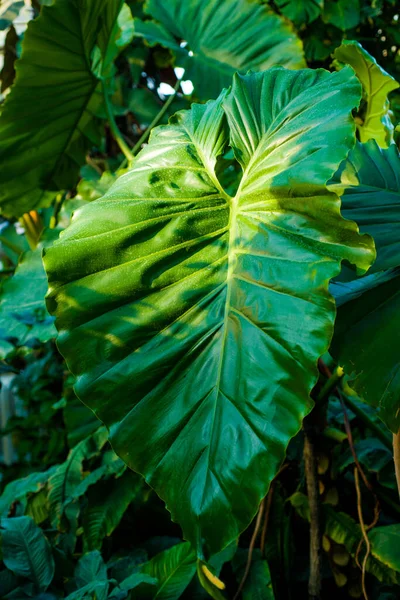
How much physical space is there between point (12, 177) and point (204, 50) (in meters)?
0.72

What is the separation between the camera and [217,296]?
0.60m

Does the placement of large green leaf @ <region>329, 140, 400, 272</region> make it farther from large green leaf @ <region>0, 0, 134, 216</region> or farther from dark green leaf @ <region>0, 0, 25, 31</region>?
dark green leaf @ <region>0, 0, 25, 31</region>

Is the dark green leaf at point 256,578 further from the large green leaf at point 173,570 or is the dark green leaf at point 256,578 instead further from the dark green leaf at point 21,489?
the dark green leaf at point 21,489

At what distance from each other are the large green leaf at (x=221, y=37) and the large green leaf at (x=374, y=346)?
1.18 meters

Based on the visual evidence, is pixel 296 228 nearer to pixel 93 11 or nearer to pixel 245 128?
pixel 245 128

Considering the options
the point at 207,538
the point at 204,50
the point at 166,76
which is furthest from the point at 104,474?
the point at 166,76

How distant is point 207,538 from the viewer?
1.49ft

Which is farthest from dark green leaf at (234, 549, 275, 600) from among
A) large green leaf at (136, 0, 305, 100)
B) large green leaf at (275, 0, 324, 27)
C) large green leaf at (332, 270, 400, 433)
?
large green leaf at (275, 0, 324, 27)

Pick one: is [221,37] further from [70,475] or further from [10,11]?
[70,475]

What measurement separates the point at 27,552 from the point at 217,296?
73cm

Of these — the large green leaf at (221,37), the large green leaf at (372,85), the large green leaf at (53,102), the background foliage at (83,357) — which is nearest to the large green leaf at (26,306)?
the background foliage at (83,357)

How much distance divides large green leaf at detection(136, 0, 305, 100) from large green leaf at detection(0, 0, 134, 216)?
1.07 feet

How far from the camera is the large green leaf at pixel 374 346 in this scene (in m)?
0.60

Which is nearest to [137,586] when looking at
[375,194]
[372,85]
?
[375,194]
